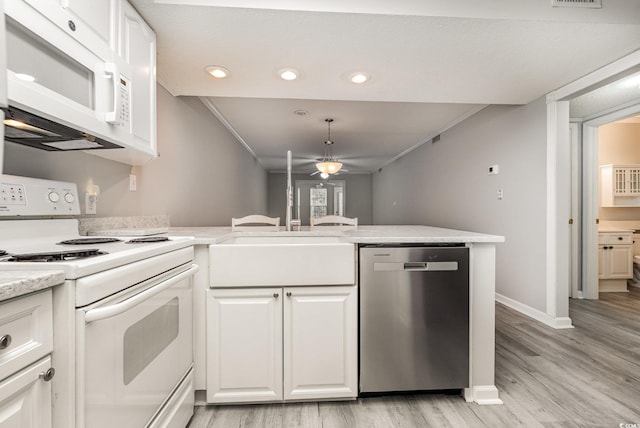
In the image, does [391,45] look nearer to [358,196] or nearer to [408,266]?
[408,266]

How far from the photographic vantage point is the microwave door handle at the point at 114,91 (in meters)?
1.24

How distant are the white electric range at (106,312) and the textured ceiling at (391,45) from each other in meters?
1.16

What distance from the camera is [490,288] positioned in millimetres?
1650

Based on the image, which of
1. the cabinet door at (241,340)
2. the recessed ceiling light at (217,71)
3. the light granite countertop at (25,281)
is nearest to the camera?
the light granite countertop at (25,281)

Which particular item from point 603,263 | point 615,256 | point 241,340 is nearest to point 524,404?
point 241,340

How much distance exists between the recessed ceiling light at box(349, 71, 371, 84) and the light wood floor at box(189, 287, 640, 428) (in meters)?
2.14

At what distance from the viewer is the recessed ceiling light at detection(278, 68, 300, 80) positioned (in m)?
2.28

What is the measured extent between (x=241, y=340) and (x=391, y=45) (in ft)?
6.24

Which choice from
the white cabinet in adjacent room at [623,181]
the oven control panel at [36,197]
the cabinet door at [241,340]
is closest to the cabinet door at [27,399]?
the oven control panel at [36,197]

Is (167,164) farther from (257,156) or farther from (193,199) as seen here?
(257,156)

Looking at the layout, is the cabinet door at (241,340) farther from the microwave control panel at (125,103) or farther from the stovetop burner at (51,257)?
the microwave control panel at (125,103)

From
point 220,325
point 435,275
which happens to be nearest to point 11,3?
point 220,325

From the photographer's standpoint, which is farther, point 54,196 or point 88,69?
point 54,196

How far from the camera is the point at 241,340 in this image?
154 cm
